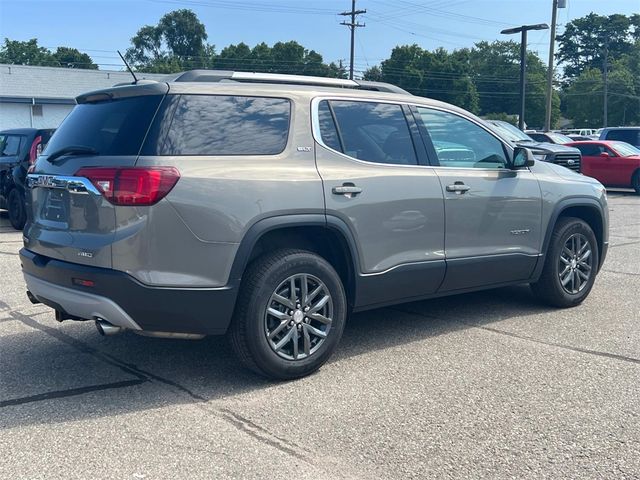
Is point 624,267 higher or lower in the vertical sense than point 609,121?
lower

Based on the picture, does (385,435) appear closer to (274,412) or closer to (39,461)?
(274,412)

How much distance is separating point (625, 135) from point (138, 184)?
79.9ft

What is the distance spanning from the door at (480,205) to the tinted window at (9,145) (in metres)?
9.17

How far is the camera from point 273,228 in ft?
14.9

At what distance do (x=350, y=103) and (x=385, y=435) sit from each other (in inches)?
96.5

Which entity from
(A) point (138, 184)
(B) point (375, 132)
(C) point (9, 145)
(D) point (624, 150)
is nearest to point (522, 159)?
(B) point (375, 132)

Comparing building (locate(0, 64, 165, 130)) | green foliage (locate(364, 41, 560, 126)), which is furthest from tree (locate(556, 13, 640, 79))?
building (locate(0, 64, 165, 130))

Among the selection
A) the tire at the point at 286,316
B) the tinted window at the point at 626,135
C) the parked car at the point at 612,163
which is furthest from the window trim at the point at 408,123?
the tinted window at the point at 626,135

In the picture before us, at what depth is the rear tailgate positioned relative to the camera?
14.0ft

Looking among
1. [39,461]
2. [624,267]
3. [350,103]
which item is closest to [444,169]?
[350,103]

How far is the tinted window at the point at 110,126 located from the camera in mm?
4363

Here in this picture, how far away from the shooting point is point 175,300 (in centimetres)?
425

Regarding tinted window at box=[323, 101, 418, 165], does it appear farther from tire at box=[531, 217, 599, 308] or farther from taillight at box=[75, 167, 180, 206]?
tire at box=[531, 217, 599, 308]

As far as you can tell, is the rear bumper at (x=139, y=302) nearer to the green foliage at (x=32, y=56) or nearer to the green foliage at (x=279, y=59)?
the green foliage at (x=279, y=59)
